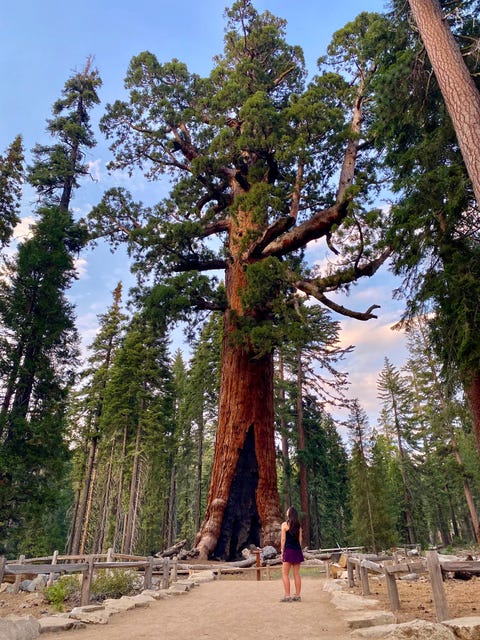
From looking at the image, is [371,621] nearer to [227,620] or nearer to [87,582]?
[227,620]

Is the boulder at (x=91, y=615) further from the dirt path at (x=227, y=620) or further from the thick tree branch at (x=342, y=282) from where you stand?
the thick tree branch at (x=342, y=282)

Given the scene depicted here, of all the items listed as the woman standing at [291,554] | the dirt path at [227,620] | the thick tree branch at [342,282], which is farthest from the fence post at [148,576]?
the thick tree branch at [342,282]

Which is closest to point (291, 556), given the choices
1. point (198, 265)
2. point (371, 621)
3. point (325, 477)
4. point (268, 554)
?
point (371, 621)

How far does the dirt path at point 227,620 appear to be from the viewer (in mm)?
3715

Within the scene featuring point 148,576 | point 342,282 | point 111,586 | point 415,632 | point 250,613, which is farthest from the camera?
point 342,282

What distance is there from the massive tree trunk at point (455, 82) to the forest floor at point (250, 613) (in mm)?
5545

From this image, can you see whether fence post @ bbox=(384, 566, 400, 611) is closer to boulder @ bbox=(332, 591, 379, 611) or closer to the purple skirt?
boulder @ bbox=(332, 591, 379, 611)

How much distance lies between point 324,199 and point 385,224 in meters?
5.64

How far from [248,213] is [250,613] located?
36.2 ft

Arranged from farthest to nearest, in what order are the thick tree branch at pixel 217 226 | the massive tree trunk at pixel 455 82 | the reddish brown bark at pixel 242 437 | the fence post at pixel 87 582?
the thick tree branch at pixel 217 226 → the reddish brown bark at pixel 242 437 → the massive tree trunk at pixel 455 82 → the fence post at pixel 87 582

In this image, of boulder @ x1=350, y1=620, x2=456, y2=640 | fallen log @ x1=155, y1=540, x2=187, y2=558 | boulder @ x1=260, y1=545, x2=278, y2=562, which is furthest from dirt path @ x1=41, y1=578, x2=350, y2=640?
fallen log @ x1=155, y1=540, x2=187, y2=558

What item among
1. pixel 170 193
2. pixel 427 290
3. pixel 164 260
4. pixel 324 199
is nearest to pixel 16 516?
pixel 164 260

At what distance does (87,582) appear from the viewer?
576cm

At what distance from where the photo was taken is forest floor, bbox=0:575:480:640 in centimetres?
381
